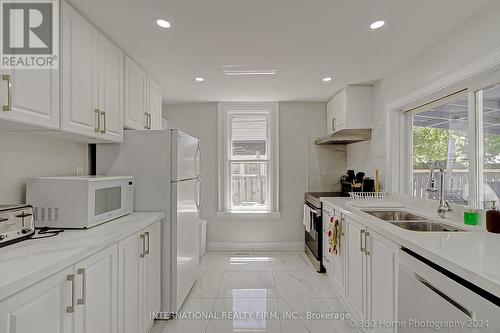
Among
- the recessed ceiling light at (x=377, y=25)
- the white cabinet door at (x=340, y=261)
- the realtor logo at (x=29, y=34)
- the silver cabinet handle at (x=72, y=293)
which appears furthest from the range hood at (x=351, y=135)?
the silver cabinet handle at (x=72, y=293)

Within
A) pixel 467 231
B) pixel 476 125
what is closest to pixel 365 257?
pixel 467 231

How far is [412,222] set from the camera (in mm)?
1984

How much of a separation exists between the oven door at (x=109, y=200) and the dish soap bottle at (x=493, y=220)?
248cm

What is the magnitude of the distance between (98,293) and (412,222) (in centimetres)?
217

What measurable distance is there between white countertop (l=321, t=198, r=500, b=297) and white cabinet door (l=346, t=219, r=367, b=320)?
12.5 inches

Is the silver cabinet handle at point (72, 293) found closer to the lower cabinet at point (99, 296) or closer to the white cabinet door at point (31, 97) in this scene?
the lower cabinet at point (99, 296)

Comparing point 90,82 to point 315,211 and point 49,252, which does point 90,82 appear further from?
point 315,211

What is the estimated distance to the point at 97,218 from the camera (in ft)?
5.74

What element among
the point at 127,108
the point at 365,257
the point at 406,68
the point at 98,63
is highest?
the point at 406,68

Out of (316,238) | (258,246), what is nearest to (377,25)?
(316,238)

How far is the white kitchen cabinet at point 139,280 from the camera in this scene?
1646 mm

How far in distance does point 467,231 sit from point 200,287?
2494mm

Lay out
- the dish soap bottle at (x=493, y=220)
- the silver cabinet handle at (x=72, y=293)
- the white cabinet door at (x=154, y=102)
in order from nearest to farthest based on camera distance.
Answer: the silver cabinet handle at (x=72, y=293)
the dish soap bottle at (x=493, y=220)
the white cabinet door at (x=154, y=102)

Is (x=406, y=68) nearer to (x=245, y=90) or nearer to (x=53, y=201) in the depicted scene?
(x=245, y=90)
